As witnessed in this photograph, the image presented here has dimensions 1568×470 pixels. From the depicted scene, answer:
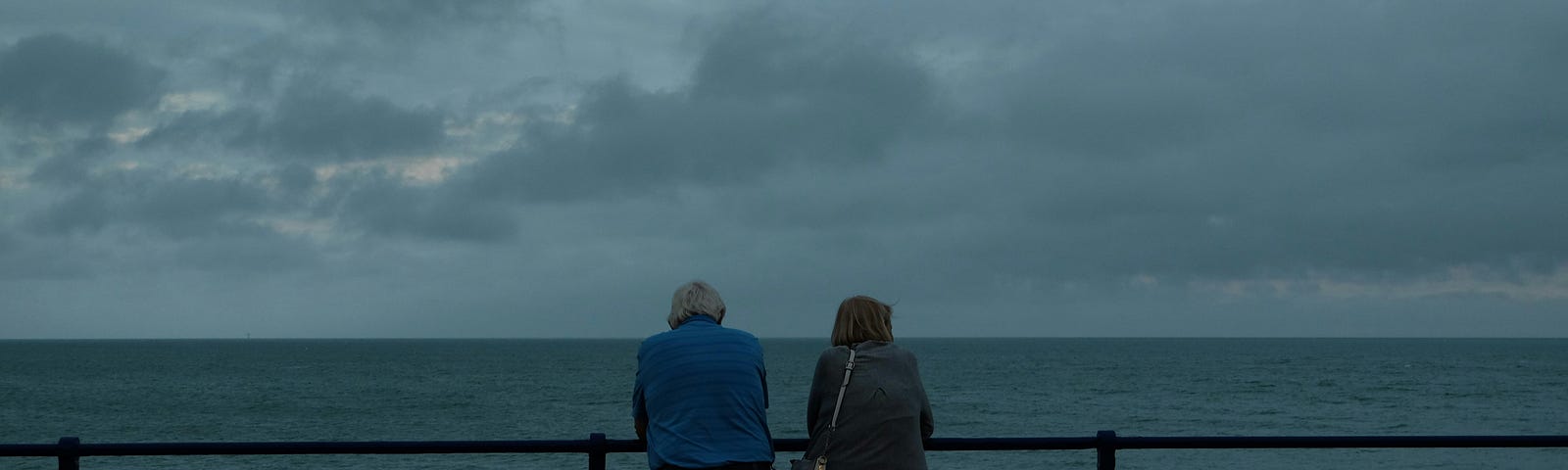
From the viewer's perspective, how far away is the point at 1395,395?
66.8m

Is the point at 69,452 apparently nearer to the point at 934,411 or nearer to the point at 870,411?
the point at 870,411

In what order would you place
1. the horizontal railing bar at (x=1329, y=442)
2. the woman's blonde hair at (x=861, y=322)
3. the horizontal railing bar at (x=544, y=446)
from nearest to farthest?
the woman's blonde hair at (x=861, y=322) → the horizontal railing bar at (x=544, y=446) → the horizontal railing bar at (x=1329, y=442)

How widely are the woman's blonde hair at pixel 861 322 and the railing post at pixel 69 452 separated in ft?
8.96

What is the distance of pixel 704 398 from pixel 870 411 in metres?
0.56

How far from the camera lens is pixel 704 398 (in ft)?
14.2

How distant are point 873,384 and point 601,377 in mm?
88098

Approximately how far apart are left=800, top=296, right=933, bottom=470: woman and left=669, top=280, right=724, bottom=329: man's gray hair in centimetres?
42


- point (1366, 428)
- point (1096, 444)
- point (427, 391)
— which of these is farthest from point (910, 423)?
point (427, 391)

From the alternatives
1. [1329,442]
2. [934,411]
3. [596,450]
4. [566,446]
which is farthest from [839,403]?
[934,411]

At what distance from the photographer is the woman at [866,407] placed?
14.4 feet

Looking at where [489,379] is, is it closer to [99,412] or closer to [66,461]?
[99,412]

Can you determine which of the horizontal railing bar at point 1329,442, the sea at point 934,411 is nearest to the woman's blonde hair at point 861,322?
the horizontal railing bar at point 1329,442

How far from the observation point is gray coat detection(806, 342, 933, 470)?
4.38 m

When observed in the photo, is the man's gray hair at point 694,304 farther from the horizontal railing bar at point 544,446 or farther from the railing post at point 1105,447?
the railing post at point 1105,447
